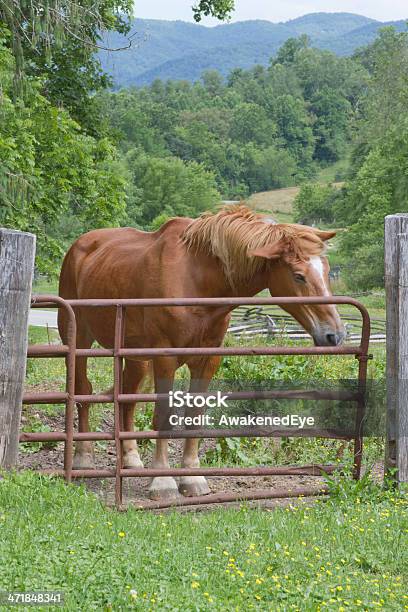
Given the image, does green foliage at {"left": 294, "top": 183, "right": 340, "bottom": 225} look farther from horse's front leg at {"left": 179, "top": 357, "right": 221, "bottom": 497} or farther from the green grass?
the green grass

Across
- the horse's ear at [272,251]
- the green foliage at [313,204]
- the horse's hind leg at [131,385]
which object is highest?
the horse's ear at [272,251]

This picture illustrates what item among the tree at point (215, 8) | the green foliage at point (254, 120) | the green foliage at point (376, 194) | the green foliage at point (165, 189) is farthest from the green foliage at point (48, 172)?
the green foliage at point (254, 120)

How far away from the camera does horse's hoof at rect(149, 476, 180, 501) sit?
20.7 feet

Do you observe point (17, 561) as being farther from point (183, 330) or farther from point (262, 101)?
point (262, 101)

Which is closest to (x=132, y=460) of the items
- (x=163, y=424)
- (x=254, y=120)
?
(x=163, y=424)

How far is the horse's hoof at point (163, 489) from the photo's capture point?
632 cm

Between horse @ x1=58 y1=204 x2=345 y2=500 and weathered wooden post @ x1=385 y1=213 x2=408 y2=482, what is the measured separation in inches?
14.9

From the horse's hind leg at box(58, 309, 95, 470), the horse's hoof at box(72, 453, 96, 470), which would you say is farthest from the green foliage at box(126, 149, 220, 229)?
the horse's hoof at box(72, 453, 96, 470)

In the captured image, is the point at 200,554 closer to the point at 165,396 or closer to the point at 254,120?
the point at 165,396

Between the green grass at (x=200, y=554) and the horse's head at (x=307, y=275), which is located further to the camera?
the horse's head at (x=307, y=275)

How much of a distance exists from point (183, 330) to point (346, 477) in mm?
1511

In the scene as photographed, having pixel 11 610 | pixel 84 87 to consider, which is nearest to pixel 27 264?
pixel 11 610

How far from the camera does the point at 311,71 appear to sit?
168375 mm

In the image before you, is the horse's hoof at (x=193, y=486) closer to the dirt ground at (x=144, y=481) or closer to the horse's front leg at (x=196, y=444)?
the horse's front leg at (x=196, y=444)
